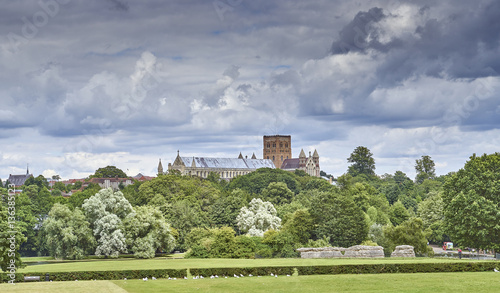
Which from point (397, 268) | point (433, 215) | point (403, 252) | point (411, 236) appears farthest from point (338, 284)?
point (433, 215)

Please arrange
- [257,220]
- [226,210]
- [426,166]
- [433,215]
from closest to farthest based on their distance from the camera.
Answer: [257,220] → [433,215] → [226,210] → [426,166]

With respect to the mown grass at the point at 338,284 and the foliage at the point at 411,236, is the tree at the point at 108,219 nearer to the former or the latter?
the foliage at the point at 411,236

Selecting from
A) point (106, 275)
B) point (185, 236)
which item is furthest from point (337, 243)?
point (106, 275)

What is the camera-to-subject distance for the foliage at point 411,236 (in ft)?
233

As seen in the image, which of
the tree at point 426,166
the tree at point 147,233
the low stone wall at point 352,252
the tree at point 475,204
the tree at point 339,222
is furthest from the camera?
the tree at point 426,166

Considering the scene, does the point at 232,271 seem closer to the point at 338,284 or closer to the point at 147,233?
the point at 338,284

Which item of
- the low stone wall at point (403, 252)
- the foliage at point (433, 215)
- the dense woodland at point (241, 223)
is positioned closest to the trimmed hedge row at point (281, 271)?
the dense woodland at point (241, 223)

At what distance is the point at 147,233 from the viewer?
77188 mm

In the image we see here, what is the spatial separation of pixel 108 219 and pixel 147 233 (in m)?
4.90

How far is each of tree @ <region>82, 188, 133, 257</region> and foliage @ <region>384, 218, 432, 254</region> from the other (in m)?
30.5

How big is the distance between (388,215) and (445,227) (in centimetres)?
3277

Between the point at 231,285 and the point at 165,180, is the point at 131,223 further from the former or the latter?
the point at 231,285

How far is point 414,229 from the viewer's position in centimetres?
7169

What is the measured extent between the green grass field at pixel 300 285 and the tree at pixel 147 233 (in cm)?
3236
